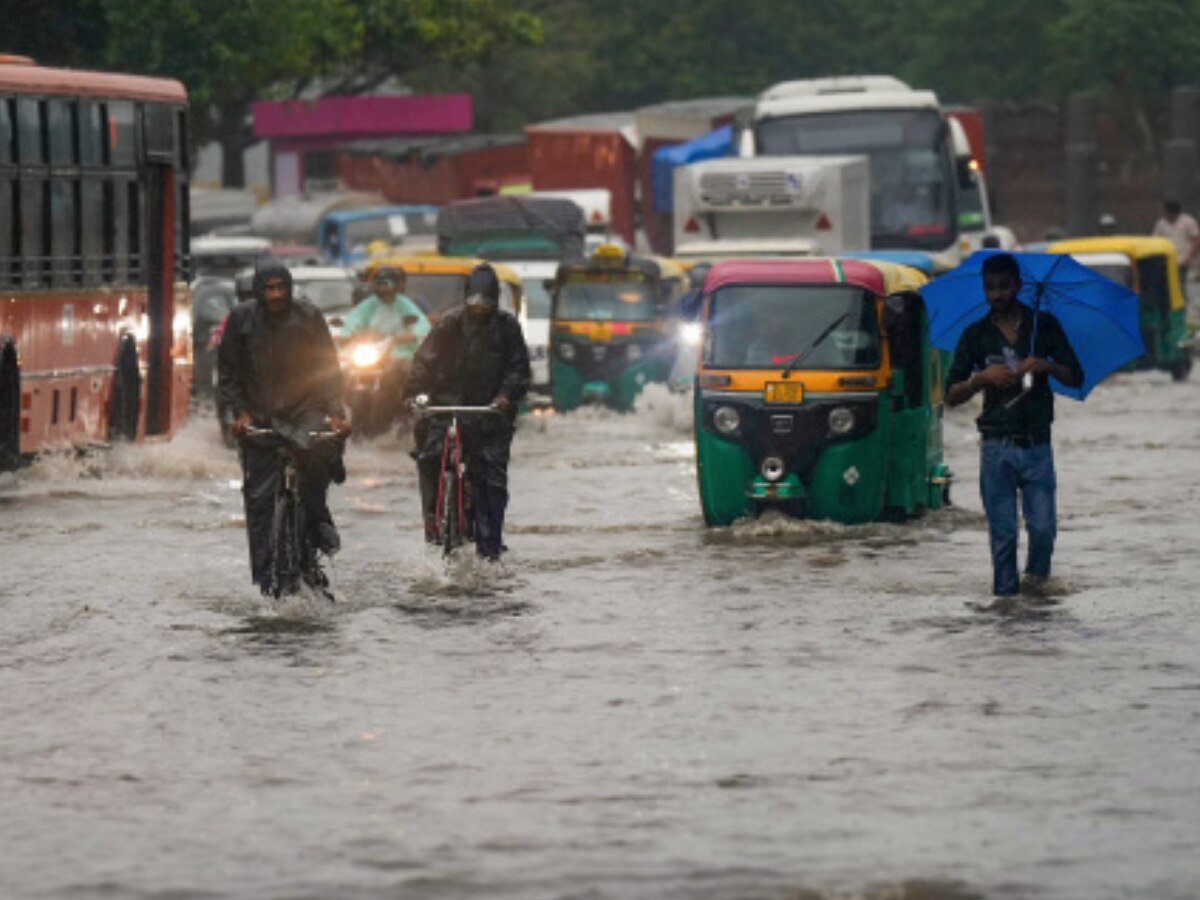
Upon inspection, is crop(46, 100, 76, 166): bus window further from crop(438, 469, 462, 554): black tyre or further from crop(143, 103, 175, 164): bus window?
crop(438, 469, 462, 554): black tyre

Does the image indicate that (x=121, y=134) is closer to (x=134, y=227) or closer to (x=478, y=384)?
(x=134, y=227)

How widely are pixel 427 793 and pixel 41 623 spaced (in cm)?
574

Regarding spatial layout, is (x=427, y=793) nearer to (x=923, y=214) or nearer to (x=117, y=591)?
(x=117, y=591)

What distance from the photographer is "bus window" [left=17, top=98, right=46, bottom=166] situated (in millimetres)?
24188

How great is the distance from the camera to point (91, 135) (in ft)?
84.6

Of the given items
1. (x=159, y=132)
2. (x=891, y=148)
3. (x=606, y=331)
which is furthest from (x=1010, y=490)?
(x=891, y=148)

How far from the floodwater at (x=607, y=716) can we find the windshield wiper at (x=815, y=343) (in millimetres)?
885

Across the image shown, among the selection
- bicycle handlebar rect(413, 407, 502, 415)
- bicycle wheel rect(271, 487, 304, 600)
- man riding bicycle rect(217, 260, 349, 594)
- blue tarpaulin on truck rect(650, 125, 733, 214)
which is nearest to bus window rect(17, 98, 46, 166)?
bicycle handlebar rect(413, 407, 502, 415)

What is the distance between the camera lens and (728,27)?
298 ft

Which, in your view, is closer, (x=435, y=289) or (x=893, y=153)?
(x=435, y=289)

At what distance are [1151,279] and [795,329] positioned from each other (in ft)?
61.8

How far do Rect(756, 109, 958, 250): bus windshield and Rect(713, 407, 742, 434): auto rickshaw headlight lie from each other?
2271 cm

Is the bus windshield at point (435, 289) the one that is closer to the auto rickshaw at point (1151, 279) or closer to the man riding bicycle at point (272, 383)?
the auto rickshaw at point (1151, 279)

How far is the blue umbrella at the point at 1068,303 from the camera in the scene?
1741 cm
